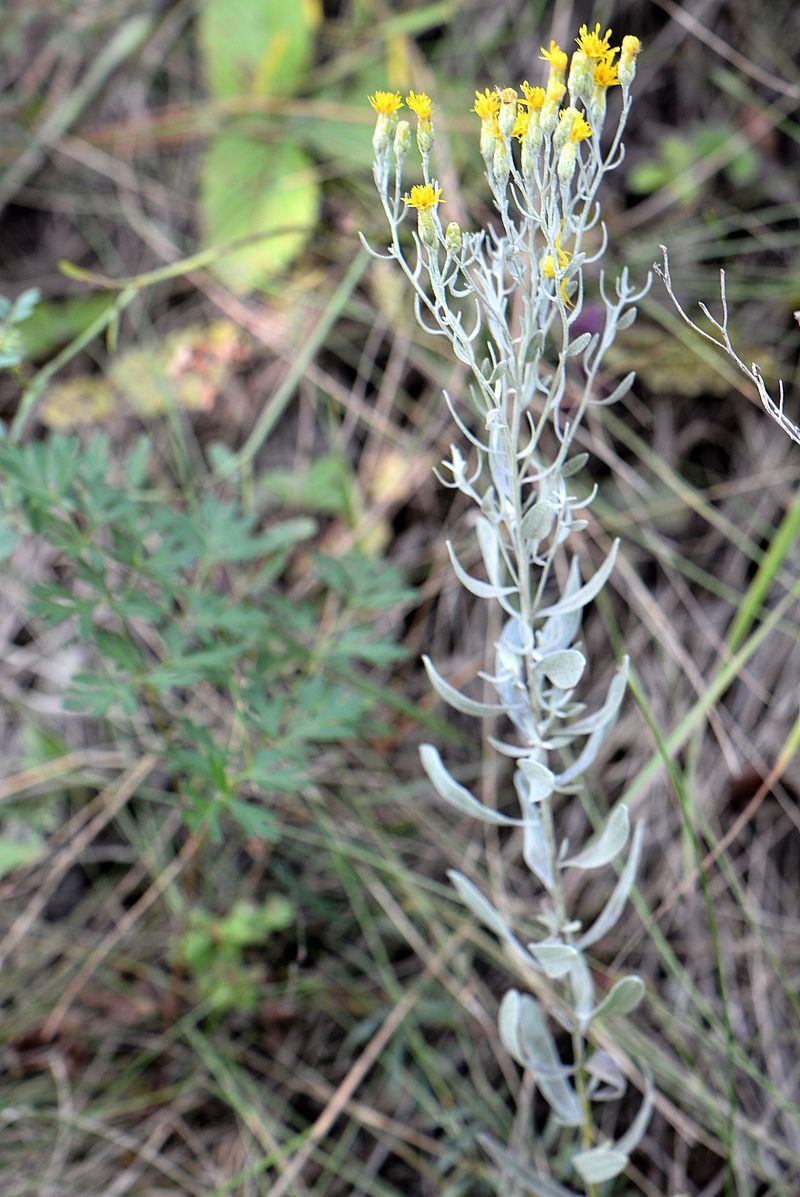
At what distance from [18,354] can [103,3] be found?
2.13 m

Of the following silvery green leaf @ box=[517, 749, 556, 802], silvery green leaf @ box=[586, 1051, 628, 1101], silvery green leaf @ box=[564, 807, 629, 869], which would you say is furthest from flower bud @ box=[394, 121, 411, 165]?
silvery green leaf @ box=[586, 1051, 628, 1101]

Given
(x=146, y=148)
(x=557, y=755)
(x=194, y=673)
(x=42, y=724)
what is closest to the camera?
(x=194, y=673)

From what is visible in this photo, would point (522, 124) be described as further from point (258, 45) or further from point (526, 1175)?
point (258, 45)

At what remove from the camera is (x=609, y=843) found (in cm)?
144

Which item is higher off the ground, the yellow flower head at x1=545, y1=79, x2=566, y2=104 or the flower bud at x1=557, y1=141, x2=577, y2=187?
the yellow flower head at x1=545, y1=79, x2=566, y2=104

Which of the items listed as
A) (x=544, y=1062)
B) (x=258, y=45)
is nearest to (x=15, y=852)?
(x=544, y=1062)

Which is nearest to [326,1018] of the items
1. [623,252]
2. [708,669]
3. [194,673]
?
[194,673]

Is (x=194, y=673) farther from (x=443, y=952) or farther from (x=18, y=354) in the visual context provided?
(x=443, y=952)

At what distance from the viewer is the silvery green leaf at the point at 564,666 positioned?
127 cm

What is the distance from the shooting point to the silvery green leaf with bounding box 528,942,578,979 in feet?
4.51

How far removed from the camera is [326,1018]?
2.19m

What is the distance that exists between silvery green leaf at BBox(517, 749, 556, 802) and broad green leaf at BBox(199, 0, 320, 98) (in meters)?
2.35

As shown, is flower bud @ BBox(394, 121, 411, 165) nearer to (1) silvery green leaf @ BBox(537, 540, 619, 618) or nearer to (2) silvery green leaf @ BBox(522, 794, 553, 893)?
(1) silvery green leaf @ BBox(537, 540, 619, 618)

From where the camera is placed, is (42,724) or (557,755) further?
(42,724)
